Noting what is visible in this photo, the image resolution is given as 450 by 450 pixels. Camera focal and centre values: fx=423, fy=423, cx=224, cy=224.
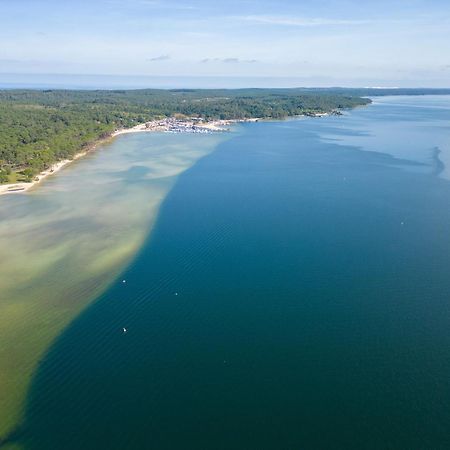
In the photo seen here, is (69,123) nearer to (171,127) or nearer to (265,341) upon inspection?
(171,127)

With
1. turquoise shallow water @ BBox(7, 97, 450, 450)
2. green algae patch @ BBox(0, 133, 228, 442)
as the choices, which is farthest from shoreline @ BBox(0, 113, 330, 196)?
turquoise shallow water @ BBox(7, 97, 450, 450)

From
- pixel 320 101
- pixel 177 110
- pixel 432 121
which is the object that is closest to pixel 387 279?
pixel 432 121

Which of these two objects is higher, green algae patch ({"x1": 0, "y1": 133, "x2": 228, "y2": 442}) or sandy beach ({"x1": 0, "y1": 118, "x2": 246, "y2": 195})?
sandy beach ({"x1": 0, "y1": 118, "x2": 246, "y2": 195})

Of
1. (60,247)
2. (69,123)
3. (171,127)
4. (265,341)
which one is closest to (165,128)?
(171,127)

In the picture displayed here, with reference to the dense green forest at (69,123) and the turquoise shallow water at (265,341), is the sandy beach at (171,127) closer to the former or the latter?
the dense green forest at (69,123)

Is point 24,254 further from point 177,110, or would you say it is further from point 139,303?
point 177,110

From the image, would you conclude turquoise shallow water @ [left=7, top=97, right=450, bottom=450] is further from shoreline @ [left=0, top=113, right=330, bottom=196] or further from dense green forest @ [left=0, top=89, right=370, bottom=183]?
dense green forest @ [left=0, top=89, right=370, bottom=183]

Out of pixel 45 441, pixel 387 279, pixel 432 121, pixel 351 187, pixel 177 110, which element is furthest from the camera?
pixel 177 110

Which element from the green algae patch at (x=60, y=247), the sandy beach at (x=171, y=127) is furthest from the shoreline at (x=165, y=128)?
the green algae patch at (x=60, y=247)

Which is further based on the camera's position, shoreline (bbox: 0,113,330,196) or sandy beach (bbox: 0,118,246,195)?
sandy beach (bbox: 0,118,246,195)
